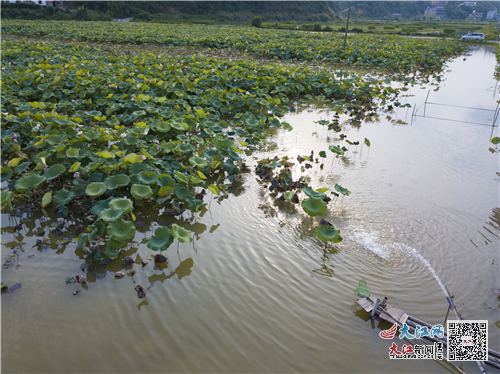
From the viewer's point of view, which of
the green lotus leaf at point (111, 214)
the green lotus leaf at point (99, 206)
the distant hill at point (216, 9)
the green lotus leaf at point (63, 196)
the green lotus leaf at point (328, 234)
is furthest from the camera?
the distant hill at point (216, 9)

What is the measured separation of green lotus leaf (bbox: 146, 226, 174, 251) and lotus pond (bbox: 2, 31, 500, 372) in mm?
21

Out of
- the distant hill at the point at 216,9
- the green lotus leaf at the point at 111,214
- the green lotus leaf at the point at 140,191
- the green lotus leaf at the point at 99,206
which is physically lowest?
the green lotus leaf at the point at 99,206

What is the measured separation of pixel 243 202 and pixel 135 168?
1667mm

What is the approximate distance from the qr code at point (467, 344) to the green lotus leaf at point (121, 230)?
321 cm

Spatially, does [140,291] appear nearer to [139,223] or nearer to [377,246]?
[139,223]

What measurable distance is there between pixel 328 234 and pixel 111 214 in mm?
2555

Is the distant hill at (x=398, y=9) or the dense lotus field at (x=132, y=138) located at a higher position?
the distant hill at (x=398, y=9)

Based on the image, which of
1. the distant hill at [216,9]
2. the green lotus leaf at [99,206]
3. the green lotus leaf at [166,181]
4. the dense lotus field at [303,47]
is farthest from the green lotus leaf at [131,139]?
the distant hill at [216,9]

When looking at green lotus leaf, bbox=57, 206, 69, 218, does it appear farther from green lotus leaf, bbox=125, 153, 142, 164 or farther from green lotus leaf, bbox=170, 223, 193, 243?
green lotus leaf, bbox=170, 223, 193, 243

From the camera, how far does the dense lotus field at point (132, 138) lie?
385 centimetres

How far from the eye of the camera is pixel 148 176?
410cm

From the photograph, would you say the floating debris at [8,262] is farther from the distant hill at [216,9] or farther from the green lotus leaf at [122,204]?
the distant hill at [216,9]

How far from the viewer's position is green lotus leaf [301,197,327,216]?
12.4 feet

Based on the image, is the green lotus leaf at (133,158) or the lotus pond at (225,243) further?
the green lotus leaf at (133,158)
